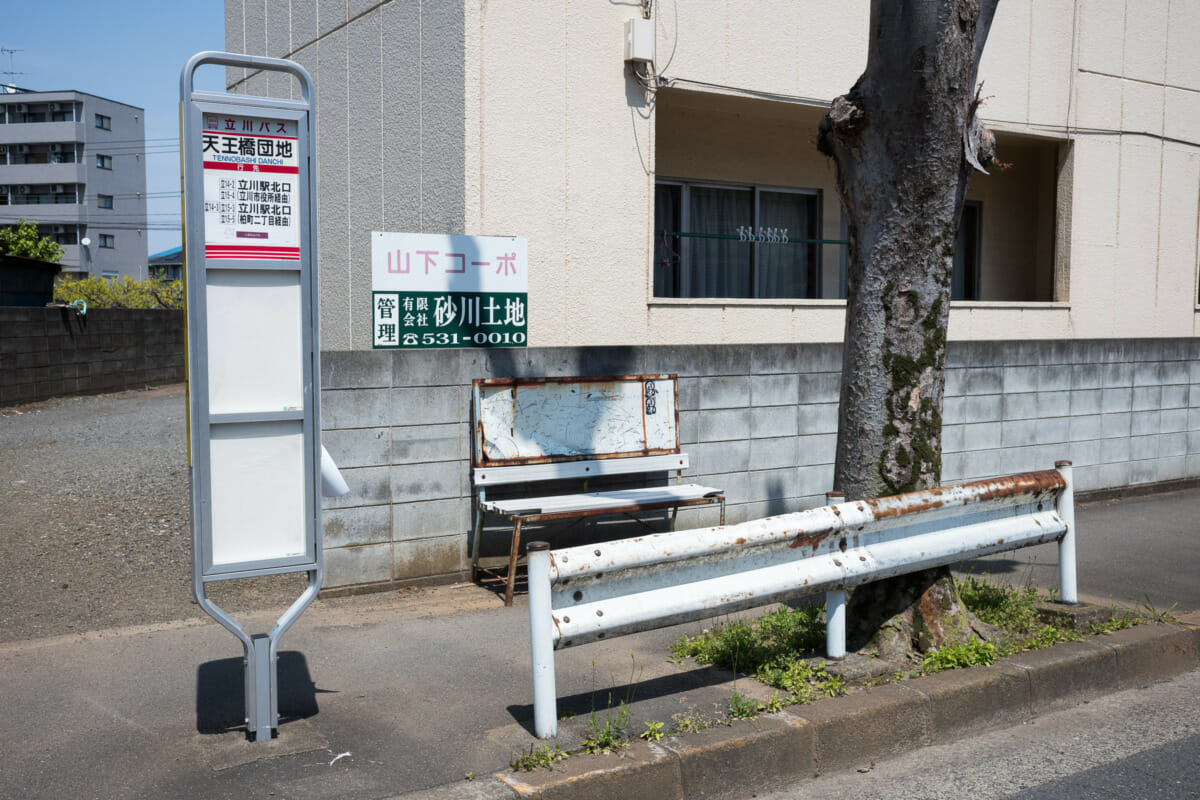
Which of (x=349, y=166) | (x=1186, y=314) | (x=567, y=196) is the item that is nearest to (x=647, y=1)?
(x=567, y=196)

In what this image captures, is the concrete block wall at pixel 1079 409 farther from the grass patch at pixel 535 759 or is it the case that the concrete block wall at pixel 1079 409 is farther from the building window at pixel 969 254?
the grass patch at pixel 535 759

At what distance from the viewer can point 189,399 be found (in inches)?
160

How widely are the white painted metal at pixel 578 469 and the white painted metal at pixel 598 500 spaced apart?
0.47 ft

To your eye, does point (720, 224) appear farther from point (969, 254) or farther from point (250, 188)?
point (250, 188)

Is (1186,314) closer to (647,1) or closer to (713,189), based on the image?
(713,189)

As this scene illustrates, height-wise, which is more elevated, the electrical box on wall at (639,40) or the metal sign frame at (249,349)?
the electrical box on wall at (639,40)

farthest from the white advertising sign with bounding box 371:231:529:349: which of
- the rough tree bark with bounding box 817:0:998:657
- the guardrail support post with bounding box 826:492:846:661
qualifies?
the guardrail support post with bounding box 826:492:846:661

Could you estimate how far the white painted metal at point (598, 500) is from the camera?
21.9ft

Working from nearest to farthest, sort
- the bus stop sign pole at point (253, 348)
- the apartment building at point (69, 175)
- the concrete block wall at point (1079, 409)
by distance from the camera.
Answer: the bus stop sign pole at point (253, 348)
the concrete block wall at point (1079, 409)
the apartment building at point (69, 175)

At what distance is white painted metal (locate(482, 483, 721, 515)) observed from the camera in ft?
21.9

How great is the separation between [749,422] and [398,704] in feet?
14.0

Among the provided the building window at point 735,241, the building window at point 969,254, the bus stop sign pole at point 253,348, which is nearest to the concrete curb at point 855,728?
the bus stop sign pole at point 253,348

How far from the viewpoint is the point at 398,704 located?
4.67 m

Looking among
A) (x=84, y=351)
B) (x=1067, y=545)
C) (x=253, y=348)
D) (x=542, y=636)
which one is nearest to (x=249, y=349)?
(x=253, y=348)
